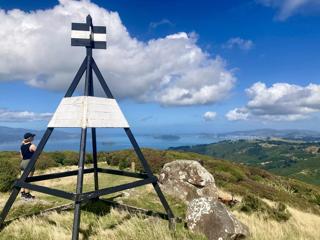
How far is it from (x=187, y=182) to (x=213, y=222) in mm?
8872

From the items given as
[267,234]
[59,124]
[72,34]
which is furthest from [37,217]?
[267,234]

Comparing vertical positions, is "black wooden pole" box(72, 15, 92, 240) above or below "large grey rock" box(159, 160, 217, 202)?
above

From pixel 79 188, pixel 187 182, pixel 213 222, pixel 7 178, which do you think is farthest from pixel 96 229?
pixel 7 178

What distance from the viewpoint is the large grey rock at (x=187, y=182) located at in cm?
1808

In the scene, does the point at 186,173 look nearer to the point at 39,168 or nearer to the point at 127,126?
the point at 127,126

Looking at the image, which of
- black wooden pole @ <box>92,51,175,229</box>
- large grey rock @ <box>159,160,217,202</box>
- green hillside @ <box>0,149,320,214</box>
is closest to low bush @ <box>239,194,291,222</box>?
large grey rock @ <box>159,160,217,202</box>

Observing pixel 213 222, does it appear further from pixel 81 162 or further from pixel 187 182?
pixel 187 182

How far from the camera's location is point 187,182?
727 inches

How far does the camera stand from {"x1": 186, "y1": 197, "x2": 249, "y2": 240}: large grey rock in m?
9.34

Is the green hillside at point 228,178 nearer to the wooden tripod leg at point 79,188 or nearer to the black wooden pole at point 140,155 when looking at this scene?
the black wooden pole at point 140,155

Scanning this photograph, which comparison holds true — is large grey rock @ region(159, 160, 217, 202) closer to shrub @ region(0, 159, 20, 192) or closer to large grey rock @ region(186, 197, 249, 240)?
large grey rock @ region(186, 197, 249, 240)

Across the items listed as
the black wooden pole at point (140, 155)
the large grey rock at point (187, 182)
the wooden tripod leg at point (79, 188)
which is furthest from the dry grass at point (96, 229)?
the large grey rock at point (187, 182)

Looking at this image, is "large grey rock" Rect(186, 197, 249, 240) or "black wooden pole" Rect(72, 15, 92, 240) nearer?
"black wooden pole" Rect(72, 15, 92, 240)

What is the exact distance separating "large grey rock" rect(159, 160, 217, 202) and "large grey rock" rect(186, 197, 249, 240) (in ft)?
24.8
